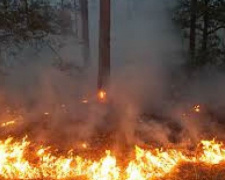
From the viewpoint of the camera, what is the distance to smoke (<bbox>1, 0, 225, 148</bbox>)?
37.8 feet

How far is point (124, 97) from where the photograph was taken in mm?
15023

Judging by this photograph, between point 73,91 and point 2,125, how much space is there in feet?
18.4

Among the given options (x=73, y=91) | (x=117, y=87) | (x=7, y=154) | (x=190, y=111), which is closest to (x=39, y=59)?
(x=73, y=91)

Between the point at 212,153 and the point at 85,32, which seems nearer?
the point at 212,153

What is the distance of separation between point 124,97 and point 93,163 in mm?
6334

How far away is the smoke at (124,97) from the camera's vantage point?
1152 cm

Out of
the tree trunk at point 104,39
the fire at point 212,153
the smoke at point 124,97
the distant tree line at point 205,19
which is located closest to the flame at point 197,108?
the smoke at point 124,97

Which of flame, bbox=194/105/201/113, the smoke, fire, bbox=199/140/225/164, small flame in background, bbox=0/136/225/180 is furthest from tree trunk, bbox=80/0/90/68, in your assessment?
fire, bbox=199/140/225/164

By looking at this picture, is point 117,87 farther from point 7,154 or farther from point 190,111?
point 7,154

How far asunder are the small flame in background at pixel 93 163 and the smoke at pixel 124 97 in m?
1.05

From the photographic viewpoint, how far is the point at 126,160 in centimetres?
953

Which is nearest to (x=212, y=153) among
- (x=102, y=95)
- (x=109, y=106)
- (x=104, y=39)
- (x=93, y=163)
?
(x=93, y=163)

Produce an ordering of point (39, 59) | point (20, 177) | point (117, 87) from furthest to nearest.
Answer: point (39, 59), point (117, 87), point (20, 177)

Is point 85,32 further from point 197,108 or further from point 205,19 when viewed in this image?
point 197,108
